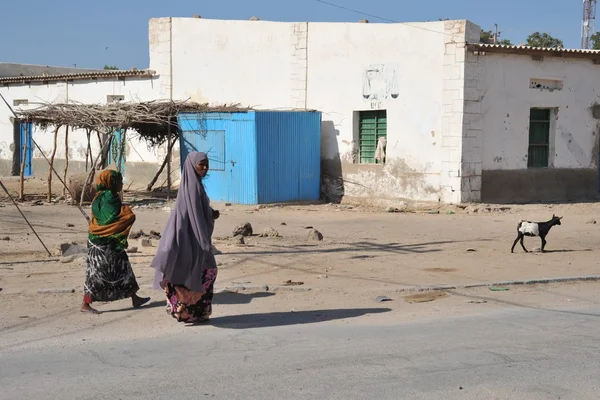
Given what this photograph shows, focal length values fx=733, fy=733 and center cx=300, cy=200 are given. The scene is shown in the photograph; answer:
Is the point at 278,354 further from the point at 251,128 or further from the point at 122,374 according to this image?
the point at 251,128

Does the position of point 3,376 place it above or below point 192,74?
below

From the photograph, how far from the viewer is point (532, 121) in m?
19.0

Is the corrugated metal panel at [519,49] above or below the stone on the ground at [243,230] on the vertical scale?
above

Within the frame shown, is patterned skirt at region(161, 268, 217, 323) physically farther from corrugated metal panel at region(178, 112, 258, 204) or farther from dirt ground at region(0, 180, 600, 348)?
corrugated metal panel at region(178, 112, 258, 204)

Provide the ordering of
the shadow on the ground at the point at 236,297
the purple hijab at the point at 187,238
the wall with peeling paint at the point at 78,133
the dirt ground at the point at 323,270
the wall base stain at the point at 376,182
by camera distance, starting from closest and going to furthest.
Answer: the purple hijab at the point at 187,238
the dirt ground at the point at 323,270
the shadow on the ground at the point at 236,297
the wall base stain at the point at 376,182
the wall with peeling paint at the point at 78,133

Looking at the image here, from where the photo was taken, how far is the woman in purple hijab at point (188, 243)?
646 centimetres

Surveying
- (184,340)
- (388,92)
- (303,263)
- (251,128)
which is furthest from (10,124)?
(184,340)

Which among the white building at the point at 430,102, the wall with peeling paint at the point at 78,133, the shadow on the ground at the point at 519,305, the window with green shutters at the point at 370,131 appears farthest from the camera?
the wall with peeling paint at the point at 78,133

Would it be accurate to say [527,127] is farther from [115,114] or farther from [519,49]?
[115,114]

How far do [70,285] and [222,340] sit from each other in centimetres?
321

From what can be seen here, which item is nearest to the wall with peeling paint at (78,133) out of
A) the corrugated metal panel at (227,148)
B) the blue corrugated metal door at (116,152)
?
the blue corrugated metal door at (116,152)

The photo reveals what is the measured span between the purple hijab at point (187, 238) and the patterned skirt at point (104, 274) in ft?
2.74

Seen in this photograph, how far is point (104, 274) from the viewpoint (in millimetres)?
7164

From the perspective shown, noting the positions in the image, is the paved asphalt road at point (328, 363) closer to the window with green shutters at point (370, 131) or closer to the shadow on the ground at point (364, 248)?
the shadow on the ground at point (364, 248)
